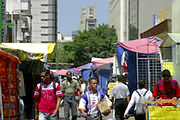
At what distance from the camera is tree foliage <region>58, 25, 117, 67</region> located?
62281 millimetres

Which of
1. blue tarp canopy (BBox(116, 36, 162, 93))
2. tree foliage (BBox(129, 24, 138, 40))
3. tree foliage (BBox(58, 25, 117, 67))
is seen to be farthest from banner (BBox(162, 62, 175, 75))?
tree foliage (BBox(58, 25, 117, 67))

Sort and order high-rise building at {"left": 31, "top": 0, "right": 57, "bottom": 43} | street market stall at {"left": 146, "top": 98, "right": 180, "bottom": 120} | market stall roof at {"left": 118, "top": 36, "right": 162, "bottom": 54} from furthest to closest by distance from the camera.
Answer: high-rise building at {"left": 31, "top": 0, "right": 57, "bottom": 43} → market stall roof at {"left": 118, "top": 36, "right": 162, "bottom": 54} → street market stall at {"left": 146, "top": 98, "right": 180, "bottom": 120}

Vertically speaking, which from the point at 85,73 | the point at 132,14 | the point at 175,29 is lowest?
the point at 85,73

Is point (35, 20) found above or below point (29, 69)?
above

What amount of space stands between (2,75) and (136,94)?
3720 mm

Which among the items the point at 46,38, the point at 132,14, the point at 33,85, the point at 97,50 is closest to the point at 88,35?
the point at 97,50

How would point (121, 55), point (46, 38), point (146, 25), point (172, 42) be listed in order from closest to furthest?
point (172, 42), point (121, 55), point (146, 25), point (46, 38)

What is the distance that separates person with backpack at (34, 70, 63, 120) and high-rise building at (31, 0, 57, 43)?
142656 millimetres

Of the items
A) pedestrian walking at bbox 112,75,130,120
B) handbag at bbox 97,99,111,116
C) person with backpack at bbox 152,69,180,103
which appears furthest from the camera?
pedestrian walking at bbox 112,75,130,120

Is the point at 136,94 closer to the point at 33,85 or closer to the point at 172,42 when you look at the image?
the point at 172,42

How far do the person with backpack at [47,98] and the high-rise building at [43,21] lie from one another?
142656 mm

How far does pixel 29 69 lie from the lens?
50.6 feet

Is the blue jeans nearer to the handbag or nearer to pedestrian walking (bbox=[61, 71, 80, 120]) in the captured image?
the handbag

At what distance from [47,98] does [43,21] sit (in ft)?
497
